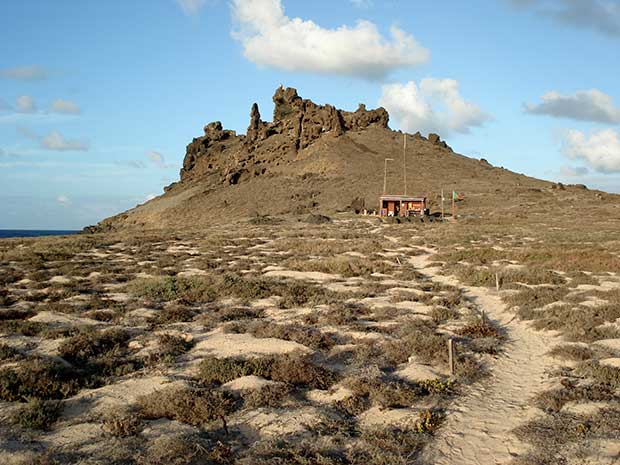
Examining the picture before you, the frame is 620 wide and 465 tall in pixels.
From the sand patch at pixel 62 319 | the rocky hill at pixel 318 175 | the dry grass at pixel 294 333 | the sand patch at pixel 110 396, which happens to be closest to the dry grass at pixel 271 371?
the sand patch at pixel 110 396

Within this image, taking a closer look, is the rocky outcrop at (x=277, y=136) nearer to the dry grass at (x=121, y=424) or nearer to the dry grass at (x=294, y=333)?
the dry grass at (x=294, y=333)

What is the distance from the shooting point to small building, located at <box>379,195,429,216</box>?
5197 centimetres

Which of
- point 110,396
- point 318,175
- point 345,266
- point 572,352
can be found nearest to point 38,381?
point 110,396

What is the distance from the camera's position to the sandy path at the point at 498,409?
6.20m

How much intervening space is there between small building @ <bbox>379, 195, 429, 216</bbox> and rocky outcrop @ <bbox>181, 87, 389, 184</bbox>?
34926 millimetres

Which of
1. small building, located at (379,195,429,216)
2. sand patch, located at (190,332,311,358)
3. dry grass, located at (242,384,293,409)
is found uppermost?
small building, located at (379,195,429,216)

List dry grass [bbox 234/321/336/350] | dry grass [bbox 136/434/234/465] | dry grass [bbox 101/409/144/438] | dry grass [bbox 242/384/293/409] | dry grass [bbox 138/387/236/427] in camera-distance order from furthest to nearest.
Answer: dry grass [bbox 234/321/336/350], dry grass [bbox 242/384/293/409], dry grass [bbox 138/387/236/427], dry grass [bbox 101/409/144/438], dry grass [bbox 136/434/234/465]

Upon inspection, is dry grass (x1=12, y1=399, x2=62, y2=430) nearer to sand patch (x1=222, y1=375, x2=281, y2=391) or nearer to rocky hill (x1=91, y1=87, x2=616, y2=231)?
sand patch (x1=222, y1=375, x2=281, y2=391)

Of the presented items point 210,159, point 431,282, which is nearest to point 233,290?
point 431,282

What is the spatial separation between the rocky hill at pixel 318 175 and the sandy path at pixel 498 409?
41.3 metres

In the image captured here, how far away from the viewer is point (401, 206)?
53.3 meters

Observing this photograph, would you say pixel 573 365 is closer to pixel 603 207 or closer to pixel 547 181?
pixel 603 207

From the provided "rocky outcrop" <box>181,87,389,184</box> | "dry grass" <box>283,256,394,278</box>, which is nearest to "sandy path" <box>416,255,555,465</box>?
"dry grass" <box>283,256,394,278</box>

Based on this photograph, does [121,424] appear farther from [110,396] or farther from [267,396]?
[267,396]
